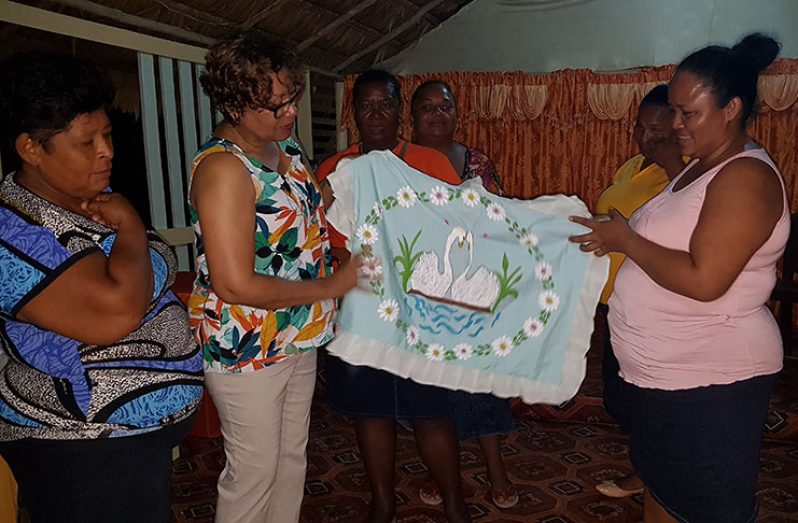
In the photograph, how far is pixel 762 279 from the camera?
1345 millimetres

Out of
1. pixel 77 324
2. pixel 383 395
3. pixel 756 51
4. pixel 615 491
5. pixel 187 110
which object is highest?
pixel 187 110

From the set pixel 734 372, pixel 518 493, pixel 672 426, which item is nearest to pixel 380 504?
pixel 518 493

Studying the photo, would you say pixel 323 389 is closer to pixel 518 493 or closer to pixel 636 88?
pixel 518 493

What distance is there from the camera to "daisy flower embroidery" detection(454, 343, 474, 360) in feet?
5.44

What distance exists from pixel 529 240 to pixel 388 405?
0.69 metres

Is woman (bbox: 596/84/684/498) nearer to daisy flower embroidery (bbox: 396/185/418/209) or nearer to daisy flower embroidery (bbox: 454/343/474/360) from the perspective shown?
daisy flower embroidery (bbox: 454/343/474/360)

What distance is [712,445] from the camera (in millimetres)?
1346

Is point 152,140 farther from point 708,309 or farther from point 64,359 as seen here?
point 708,309

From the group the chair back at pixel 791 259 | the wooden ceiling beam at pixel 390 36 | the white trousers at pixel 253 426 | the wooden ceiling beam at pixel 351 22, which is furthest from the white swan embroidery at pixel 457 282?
the wooden ceiling beam at pixel 390 36

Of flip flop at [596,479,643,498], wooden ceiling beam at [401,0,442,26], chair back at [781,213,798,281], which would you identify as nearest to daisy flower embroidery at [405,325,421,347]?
flip flop at [596,479,643,498]

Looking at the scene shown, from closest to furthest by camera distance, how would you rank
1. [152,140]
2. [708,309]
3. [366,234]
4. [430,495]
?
Answer: [708,309] < [366,234] < [430,495] < [152,140]

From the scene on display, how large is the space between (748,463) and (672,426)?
0.18 m

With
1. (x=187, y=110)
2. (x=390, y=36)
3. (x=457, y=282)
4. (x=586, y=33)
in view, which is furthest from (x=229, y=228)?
(x=586, y=33)

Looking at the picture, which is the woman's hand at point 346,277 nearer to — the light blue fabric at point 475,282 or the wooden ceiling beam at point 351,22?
the light blue fabric at point 475,282
